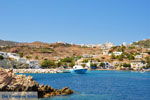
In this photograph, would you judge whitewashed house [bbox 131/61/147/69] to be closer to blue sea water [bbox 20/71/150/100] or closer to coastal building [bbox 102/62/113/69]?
coastal building [bbox 102/62/113/69]

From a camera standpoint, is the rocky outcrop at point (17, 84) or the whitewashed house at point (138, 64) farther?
the whitewashed house at point (138, 64)

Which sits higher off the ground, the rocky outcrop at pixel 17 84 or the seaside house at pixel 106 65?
the seaside house at pixel 106 65

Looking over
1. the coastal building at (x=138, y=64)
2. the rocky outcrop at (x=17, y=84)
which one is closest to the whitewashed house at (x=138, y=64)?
the coastal building at (x=138, y=64)

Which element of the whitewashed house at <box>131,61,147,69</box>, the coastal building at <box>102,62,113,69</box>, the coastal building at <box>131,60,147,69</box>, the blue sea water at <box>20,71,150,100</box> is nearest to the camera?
the blue sea water at <box>20,71,150,100</box>

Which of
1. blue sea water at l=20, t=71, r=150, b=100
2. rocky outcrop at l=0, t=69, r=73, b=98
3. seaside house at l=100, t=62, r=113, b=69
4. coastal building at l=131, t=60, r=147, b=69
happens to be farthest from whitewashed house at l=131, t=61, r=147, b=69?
rocky outcrop at l=0, t=69, r=73, b=98

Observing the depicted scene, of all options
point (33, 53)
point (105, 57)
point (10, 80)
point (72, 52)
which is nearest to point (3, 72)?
point (10, 80)

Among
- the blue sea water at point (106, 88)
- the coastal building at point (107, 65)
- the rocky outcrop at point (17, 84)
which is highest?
the coastal building at point (107, 65)

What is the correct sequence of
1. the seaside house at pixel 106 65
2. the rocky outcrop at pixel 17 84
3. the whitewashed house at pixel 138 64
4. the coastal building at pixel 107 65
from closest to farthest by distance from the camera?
the rocky outcrop at pixel 17 84
the whitewashed house at pixel 138 64
the seaside house at pixel 106 65
the coastal building at pixel 107 65

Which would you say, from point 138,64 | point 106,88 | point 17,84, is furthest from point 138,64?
point 17,84

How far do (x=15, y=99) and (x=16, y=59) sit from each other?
281 feet

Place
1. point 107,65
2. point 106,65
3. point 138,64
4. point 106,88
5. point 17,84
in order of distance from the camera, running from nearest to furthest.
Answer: point 17,84 → point 106,88 → point 138,64 → point 106,65 → point 107,65

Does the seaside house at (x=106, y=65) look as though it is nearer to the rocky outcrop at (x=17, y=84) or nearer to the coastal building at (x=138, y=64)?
the coastal building at (x=138, y=64)

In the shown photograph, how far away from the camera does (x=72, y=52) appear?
19250 cm

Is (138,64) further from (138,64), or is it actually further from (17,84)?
(17,84)
